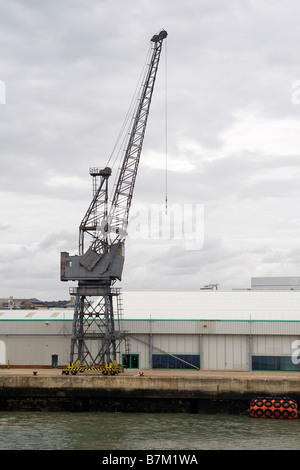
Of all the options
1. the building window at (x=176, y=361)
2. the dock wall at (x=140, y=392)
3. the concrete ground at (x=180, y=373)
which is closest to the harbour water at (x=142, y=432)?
the dock wall at (x=140, y=392)

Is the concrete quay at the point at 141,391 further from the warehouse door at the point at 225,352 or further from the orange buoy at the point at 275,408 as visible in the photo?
the warehouse door at the point at 225,352

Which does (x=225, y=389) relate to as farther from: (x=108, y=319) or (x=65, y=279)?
(x=65, y=279)

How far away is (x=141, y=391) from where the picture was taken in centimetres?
4909

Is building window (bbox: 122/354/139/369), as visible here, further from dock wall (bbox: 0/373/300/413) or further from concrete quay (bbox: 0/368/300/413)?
dock wall (bbox: 0/373/300/413)

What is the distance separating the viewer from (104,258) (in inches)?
2227

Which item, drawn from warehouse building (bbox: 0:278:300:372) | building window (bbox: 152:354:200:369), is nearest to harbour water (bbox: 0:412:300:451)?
building window (bbox: 152:354:200:369)

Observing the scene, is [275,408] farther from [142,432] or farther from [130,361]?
[130,361]

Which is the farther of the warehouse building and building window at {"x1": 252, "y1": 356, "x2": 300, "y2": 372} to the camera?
the warehouse building

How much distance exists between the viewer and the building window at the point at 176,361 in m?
56.5

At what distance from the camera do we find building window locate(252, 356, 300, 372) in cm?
5572

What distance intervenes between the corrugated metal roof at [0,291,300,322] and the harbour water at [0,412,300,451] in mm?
12412

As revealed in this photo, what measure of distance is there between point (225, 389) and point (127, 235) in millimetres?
17526

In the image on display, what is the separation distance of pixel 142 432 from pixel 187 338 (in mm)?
17447
